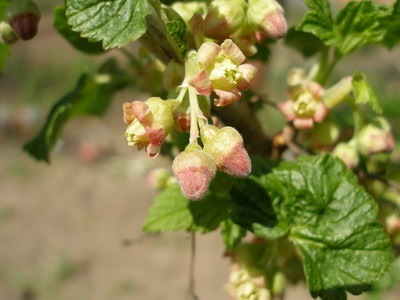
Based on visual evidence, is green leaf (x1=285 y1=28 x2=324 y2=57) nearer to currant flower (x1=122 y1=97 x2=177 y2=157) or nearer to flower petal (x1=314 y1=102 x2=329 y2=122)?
flower petal (x1=314 y1=102 x2=329 y2=122)

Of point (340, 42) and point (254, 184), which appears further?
point (340, 42)

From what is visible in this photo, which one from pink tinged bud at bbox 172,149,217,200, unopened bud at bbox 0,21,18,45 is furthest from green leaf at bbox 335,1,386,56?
unopened bud at bbox 0,21,18,45

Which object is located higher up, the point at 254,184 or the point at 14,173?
the point at 254,184

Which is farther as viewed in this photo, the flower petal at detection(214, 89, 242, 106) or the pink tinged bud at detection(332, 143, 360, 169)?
the pink tinged bud at detection(332, 143, 360, 169)

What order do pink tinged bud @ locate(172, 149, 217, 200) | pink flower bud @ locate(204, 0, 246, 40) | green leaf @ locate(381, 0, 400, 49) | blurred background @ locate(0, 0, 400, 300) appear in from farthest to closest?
blurred background @ locate(0, 0, 400, 300) < green leaf @ locate(381, 0, 400, 49) < pink flower bud @ locate(204, 0, 246, 40) < pink tinged bud @ locate(172, 149, 217, 200)

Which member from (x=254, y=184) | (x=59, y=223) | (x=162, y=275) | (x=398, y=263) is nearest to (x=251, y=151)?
(x=254, y=184)

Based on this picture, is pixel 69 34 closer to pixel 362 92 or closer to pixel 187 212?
pixel 187 212

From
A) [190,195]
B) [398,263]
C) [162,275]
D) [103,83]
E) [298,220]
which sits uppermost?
[190,195]

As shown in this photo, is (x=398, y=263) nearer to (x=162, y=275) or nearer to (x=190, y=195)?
(x=190, y=195)
